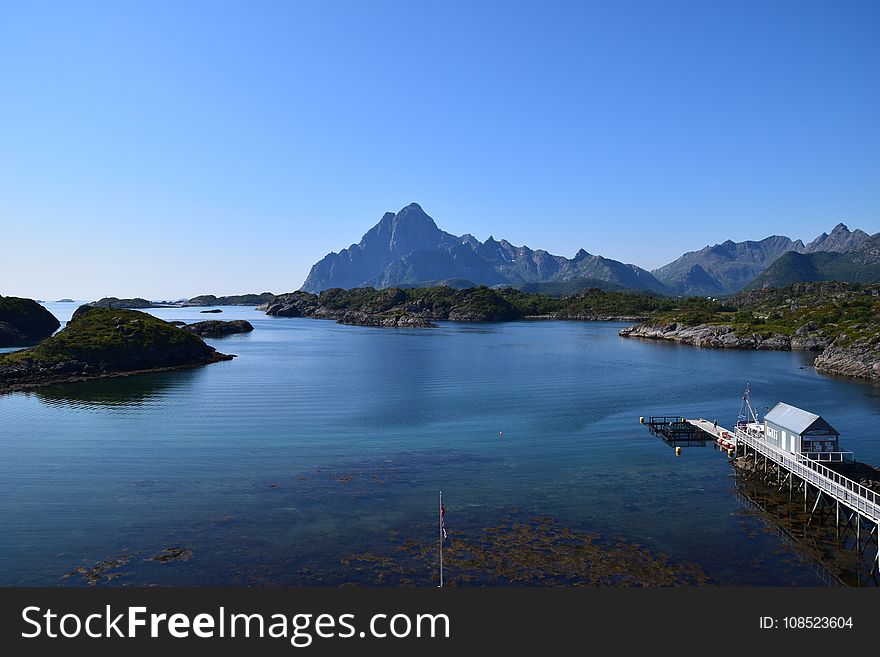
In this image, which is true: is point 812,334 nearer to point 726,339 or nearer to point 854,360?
point 726,339

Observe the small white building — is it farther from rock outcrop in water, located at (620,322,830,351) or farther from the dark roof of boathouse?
rock outcrop in water, located at (620,322,830,351)

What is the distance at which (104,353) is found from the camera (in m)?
112

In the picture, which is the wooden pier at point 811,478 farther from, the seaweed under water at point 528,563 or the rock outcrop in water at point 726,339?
the rock outcrop in water at point 726,339

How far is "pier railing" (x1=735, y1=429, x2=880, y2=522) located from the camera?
3594cm

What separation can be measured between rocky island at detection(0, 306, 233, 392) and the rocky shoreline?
13089 cm

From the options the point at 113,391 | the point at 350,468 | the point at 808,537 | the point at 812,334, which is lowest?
the point at 808,537

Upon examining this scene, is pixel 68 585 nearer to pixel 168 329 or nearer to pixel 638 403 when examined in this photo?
pixel 638 403

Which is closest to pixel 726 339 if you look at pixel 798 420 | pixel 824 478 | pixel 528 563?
pixel 798 420

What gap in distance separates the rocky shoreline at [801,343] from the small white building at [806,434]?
7032cm

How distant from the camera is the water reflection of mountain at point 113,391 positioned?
273 feet

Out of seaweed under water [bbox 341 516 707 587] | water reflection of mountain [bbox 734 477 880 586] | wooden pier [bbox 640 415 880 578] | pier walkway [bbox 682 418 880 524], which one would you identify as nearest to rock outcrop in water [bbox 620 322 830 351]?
wooden pier [bbox 640 415 880 578]

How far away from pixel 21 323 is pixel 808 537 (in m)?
206

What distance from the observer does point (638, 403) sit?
82.9 metres

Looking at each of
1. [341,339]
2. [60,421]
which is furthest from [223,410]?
[341,339]
